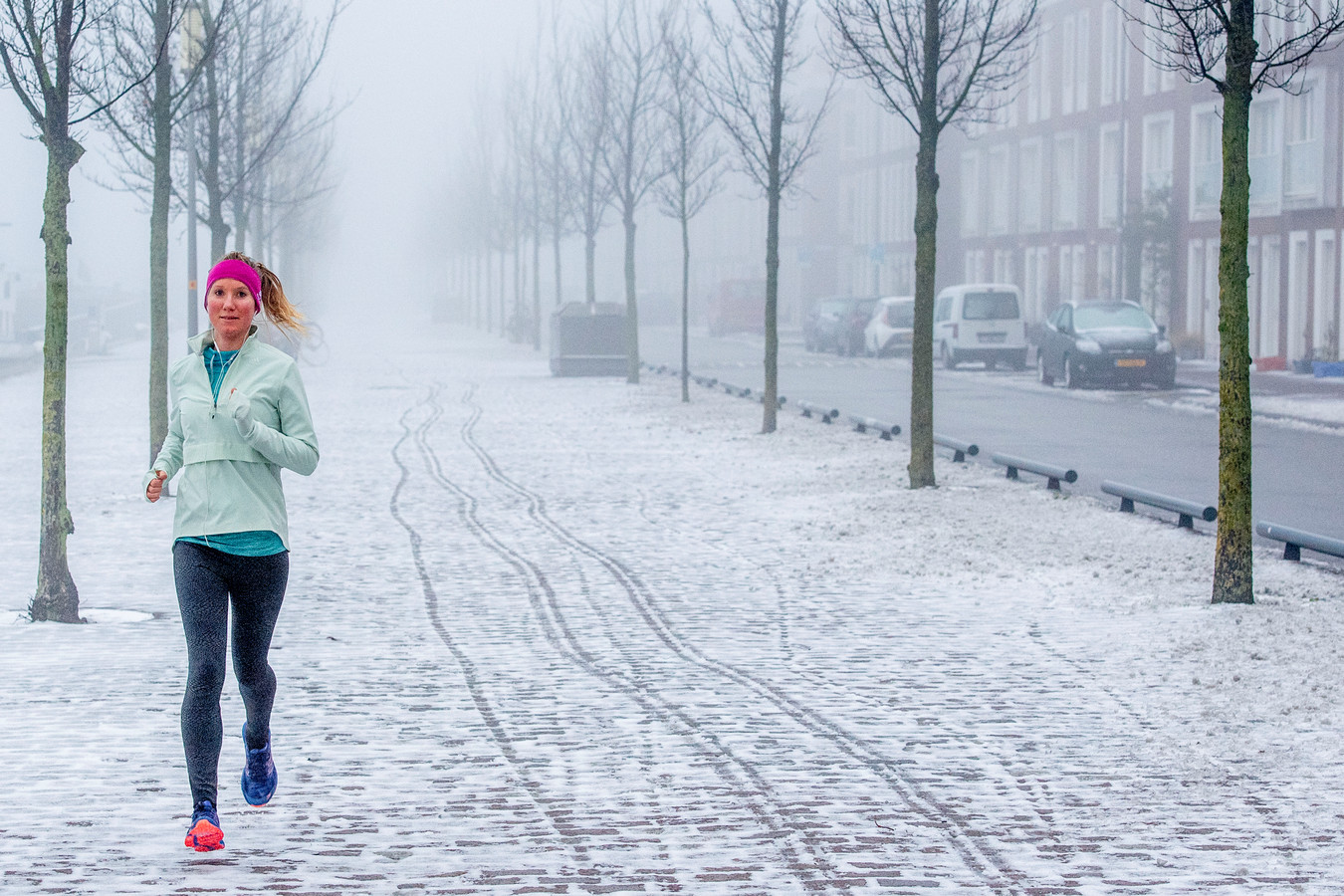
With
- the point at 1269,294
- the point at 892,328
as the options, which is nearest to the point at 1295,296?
the point at 1269,294

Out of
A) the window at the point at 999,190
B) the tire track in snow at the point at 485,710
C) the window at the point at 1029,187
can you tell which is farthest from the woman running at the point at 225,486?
the window at the point at 999,190

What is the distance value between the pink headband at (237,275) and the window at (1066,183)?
45.0 metres

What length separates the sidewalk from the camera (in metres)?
5.00

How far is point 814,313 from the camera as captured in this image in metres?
46.5

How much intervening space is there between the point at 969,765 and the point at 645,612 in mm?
3278

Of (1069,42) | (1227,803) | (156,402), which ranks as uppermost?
(1069,42)

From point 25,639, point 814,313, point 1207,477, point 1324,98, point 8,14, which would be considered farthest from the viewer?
point 814,313

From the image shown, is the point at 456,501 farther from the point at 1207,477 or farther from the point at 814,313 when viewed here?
the point at 814,313

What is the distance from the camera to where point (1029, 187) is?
170 feet

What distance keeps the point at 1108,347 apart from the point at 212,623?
2513 centimetres

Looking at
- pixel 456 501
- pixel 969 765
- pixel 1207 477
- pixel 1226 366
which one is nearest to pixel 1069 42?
pixel 1207 477

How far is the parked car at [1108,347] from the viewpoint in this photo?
28.4 meters

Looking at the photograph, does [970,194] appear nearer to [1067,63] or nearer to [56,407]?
[1067,63]

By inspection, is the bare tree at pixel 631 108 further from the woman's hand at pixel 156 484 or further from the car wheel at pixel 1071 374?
the woman's hand at pixel 156 484
